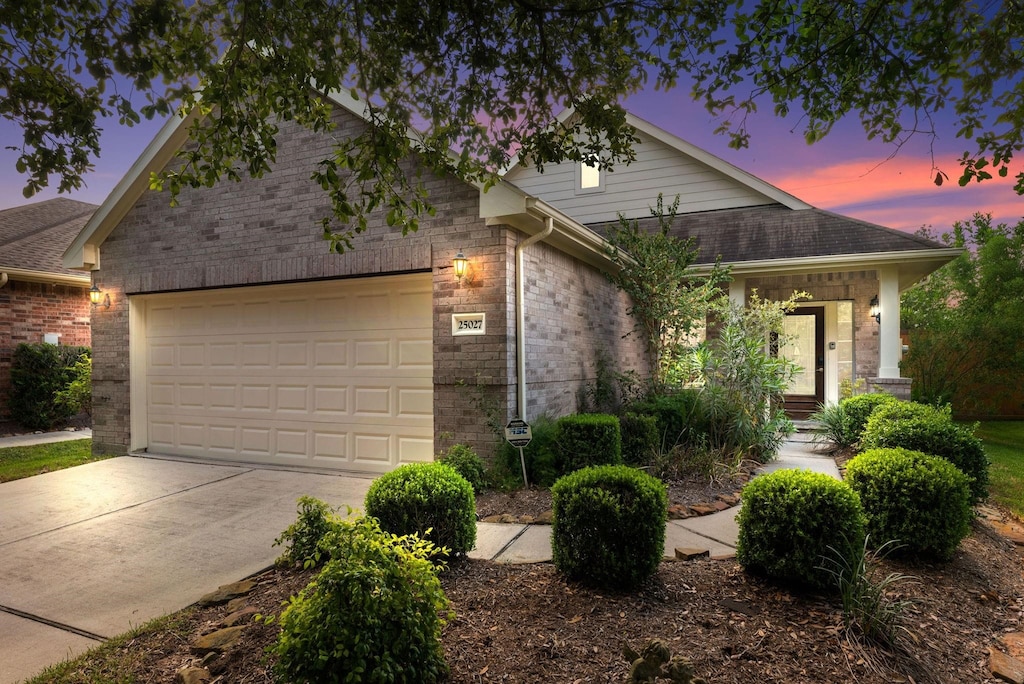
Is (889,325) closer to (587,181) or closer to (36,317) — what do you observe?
(587,181)

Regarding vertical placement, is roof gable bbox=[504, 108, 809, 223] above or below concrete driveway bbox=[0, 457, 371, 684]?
above

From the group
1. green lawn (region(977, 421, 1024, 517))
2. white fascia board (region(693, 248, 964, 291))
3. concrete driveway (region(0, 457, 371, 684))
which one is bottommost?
green lawn (region(977, 421, 1024, 517))

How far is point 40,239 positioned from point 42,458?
672 cm

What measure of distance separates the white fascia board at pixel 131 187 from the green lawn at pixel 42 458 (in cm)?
289

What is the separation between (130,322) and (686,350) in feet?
27.2

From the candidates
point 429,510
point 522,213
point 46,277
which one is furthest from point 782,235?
point 46,277

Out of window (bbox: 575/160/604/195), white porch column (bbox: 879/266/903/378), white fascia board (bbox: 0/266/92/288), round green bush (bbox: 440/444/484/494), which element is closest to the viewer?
round green bush (bbox: 440/444/484/494)

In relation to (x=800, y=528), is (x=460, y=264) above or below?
above

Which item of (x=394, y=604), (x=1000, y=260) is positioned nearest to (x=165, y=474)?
(x=394, y=604)

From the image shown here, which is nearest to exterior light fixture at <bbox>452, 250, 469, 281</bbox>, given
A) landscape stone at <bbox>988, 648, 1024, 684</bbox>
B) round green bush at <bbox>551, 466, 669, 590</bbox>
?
round green bush at <bbox>551, 466, 669, 590</bbox>

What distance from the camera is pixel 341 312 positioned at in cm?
734

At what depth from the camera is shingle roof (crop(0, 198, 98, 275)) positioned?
1120 centimetres

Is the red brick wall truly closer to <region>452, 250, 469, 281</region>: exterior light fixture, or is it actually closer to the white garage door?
the white garage door

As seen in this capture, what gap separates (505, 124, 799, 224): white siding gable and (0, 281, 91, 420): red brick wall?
998 centimetres
